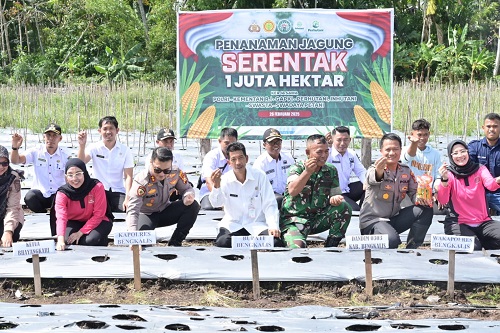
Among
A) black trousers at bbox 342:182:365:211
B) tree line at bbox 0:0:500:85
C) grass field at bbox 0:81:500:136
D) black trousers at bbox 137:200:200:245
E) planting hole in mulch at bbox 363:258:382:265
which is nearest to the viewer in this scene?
planting hole in mulch at bbox 363:258:382:265

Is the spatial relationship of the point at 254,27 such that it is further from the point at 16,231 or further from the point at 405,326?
the point at 405,326

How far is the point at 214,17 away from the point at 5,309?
159 inches

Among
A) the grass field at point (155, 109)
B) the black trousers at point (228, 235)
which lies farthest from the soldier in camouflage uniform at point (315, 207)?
the grass field at point (155, 109)

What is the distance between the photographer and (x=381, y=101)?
24.1 feet

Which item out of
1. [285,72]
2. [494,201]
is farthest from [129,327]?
[285,72]

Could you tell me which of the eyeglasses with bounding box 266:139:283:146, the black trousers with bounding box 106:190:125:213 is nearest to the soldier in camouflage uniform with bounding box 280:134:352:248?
the eyeglasses with bounding box 266:139:283:146

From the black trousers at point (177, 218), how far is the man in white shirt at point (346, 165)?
155 cm

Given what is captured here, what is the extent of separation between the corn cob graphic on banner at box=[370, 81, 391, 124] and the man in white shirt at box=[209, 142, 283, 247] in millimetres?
2365

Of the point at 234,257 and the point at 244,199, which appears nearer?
the point at 234,257

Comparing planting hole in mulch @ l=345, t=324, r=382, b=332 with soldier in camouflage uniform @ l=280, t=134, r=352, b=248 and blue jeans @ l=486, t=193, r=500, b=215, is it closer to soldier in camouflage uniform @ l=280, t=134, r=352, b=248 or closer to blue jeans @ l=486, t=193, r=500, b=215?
soldier in camouflage uniform @ l=280, t=134, r=352, b=248

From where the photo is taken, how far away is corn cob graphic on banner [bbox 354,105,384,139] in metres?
7.36

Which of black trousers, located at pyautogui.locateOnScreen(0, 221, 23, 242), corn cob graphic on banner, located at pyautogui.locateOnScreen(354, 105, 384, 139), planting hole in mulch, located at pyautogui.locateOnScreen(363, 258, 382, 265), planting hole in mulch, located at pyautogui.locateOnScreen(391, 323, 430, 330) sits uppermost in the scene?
corn cob graphic on banner, located at pyautogui.locateOnScreen(354, 105, 384, 139)

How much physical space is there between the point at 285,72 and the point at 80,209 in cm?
279

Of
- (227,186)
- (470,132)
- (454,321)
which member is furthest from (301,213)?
(470,132)
